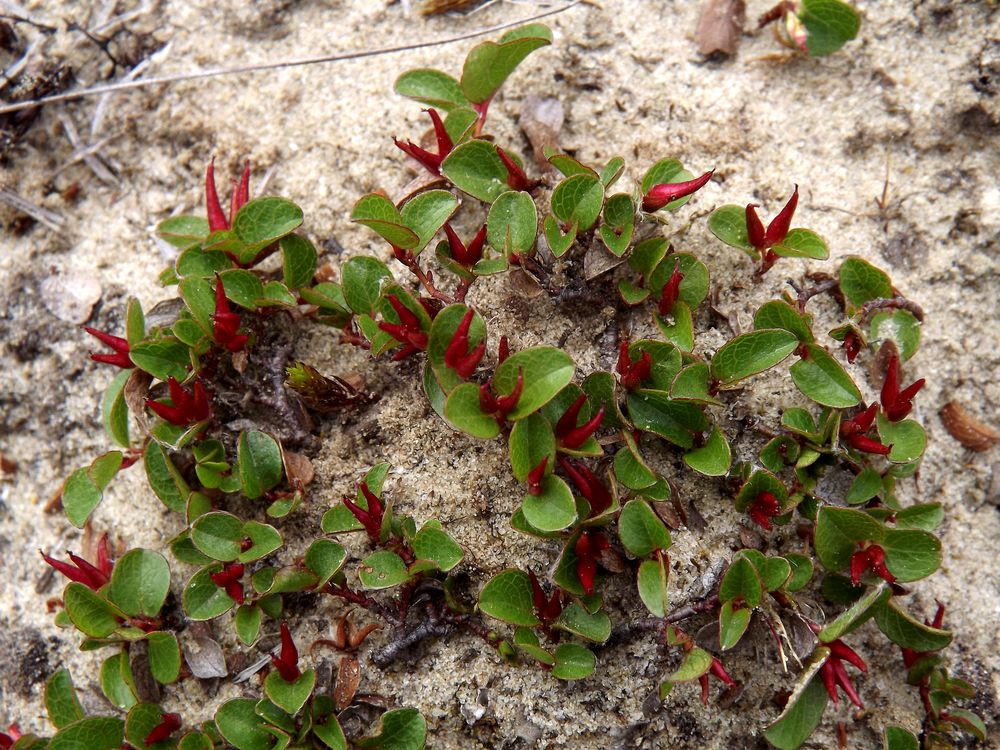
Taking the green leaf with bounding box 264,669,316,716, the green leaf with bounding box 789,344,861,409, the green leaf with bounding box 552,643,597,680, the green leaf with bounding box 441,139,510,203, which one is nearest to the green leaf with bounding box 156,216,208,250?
the green leaf with bounding box 441,139,510,203

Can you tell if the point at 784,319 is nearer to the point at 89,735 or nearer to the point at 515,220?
the point at 515,220

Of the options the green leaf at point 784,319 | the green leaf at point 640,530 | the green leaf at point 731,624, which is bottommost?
the green leaf at point 731,624

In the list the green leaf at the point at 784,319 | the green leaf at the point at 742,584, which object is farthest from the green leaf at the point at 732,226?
the green leaf at the point at 742,584

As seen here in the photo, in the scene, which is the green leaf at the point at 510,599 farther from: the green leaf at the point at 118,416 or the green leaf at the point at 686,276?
the green leaf at the point at 118,416

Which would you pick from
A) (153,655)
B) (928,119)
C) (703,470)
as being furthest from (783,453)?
(153,655)

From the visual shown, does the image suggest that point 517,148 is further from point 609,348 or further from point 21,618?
point 21,618

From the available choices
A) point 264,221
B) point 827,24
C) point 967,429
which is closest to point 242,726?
point 264,221
